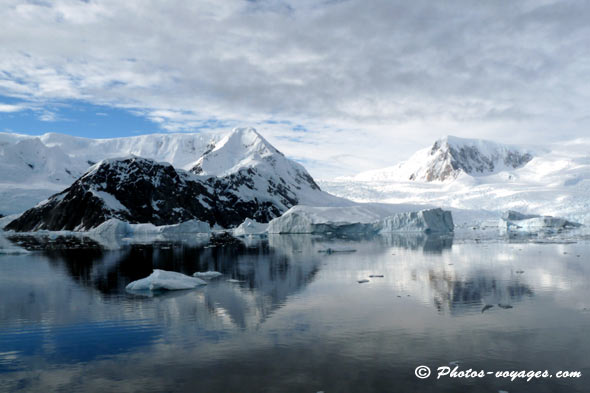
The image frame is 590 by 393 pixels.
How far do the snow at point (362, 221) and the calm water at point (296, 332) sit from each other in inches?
2086

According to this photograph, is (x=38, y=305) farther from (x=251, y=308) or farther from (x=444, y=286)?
(x=444, y=286)

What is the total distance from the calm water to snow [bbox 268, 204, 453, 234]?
53.0 metres

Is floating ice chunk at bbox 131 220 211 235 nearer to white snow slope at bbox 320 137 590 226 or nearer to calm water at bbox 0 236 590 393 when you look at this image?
white snow slope at bbox 320 137 590 226

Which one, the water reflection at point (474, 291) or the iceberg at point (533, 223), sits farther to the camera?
the iceberg at point (533, 223)

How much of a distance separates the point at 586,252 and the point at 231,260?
29863 mm

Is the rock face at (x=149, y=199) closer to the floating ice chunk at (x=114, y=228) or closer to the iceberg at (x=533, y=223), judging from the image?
the floating ice chunk at (x=114, y=228)

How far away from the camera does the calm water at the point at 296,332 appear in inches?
426

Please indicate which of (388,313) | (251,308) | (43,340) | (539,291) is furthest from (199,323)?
(539,291)

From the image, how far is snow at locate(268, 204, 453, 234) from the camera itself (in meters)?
80.2

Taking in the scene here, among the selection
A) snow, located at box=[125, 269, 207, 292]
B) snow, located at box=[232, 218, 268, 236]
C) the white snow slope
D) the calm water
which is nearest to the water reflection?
the calm water

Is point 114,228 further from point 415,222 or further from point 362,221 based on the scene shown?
point 415,222

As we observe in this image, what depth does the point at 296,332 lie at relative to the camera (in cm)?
1466

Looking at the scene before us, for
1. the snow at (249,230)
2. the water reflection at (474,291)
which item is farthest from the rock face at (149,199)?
the water reflection at (474,291)

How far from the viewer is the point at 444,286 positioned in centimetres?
2273
